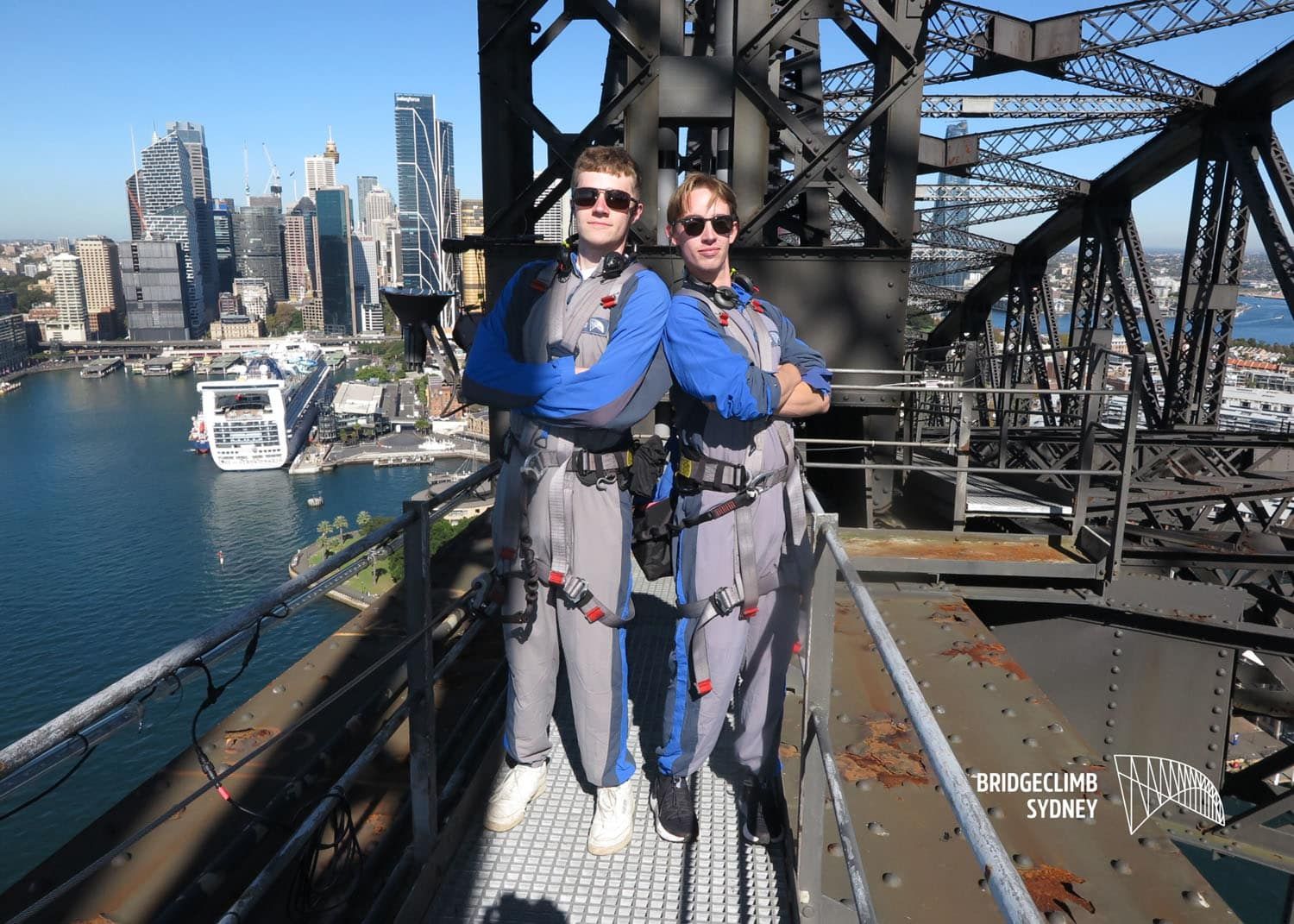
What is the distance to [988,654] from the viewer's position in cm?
405

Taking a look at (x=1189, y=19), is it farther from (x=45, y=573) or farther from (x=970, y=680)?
(x=45, y=573)

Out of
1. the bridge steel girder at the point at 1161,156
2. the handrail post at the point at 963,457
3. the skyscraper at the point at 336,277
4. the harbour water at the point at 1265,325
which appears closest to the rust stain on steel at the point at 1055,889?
the handrail post at the point at 963,457

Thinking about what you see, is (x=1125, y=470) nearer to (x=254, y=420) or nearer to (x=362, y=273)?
(x=254, y=420)

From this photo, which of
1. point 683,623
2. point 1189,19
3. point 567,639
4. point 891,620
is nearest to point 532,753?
point 567,639

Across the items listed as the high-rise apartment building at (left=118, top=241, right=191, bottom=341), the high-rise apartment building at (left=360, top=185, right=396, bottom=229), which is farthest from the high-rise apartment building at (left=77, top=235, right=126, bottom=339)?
the high-rise apartment building at (left=360, top=185, right=396, bottom=229)

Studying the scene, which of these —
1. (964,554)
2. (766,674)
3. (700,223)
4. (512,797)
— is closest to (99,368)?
(964,554)

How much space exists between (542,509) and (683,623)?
60 centimetres

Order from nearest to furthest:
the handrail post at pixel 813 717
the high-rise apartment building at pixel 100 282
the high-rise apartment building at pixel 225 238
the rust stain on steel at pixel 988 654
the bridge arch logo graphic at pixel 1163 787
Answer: the handrail post at pixel 813 717 → the rust stain on steel at pixel 988 654 → the bridge arch logo graphic at pixel 1163 787 → the high-rise apartment building at pixel 100 282 → the high-rise apartment building at pixel 225 238

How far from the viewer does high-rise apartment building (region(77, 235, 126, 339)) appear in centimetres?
13938

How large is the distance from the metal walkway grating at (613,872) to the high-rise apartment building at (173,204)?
546ft

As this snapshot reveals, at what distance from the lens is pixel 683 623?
8.71 ft

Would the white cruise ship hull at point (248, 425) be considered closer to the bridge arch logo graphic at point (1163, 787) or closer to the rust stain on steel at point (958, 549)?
the rust stain on steel at point (958, 549)

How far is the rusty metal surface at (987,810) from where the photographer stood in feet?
8.09

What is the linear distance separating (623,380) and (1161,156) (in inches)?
506
